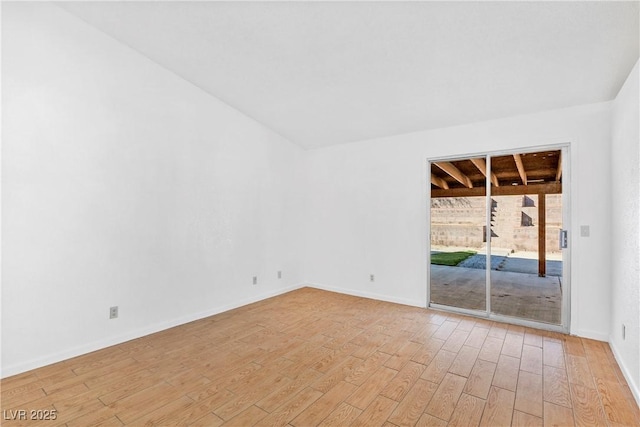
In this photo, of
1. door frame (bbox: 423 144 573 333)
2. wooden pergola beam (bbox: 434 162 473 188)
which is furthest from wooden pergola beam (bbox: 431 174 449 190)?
door frame (bbox: 423 144 573 333)

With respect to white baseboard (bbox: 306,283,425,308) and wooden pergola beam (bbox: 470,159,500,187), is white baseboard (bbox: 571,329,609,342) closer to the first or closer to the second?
white baseboard (bbox: 306,283,425,308)

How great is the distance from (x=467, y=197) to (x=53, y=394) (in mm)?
4636

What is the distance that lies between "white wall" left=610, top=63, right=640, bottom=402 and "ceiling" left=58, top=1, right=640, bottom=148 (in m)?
0.36

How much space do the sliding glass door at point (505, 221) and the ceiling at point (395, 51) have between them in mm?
682

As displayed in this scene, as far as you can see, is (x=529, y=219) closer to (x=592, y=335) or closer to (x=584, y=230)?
(x=584, y=230)

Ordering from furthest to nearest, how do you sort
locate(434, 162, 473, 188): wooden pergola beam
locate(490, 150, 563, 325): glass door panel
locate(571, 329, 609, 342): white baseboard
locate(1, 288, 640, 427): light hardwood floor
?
1. locate(434, 162, 473, 188): wooden pergola beam
2. locate(490, 150, 563, 325): glass door panel
3. locate(571, 329, 609, 342): white baseboard
4. locate(1, 288, 640, 427): light hardwood floor

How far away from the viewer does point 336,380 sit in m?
2.30

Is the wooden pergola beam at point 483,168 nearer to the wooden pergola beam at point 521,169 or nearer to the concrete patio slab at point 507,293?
the wooden pergola beam at point 521,169

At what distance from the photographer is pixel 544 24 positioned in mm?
2141

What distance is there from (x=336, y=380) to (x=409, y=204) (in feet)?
8.67

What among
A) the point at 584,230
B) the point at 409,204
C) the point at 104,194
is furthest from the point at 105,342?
the point at 584,230

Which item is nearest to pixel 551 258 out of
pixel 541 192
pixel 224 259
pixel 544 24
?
pixel 541 192

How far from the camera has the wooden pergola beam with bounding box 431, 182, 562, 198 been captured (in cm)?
344

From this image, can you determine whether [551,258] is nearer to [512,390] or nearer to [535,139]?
[535,139]
